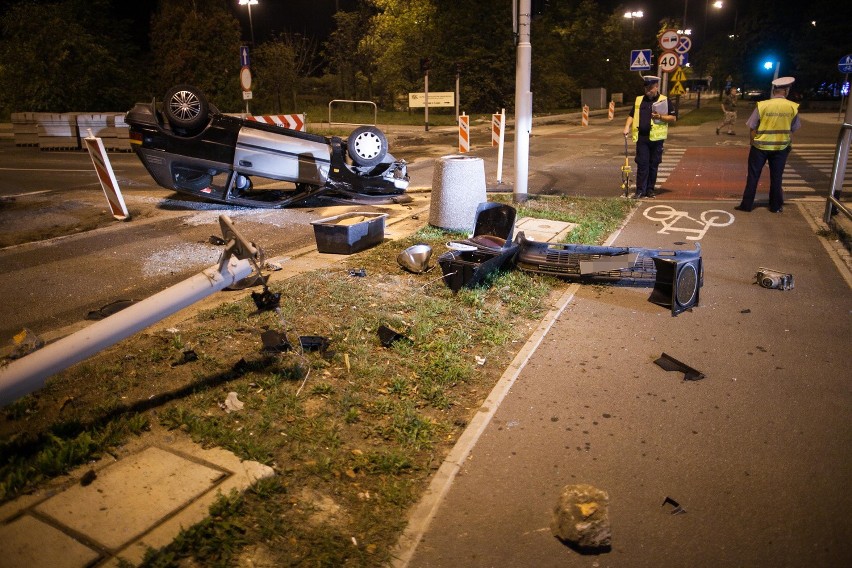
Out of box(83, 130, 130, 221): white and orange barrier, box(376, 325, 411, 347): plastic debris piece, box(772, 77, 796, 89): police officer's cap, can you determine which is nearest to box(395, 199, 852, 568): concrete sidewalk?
box(376, 325, 411, 347): plastic debris piece

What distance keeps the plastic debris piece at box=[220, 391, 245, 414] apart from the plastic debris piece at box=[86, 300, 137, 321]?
220cm

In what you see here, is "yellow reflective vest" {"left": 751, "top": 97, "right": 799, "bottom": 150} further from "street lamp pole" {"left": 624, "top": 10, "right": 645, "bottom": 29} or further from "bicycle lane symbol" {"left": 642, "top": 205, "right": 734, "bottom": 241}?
"street lamp pole" {"left": 624, "top": 10, "right": 645, "bottom": 29}

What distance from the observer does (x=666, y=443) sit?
3.90 meters

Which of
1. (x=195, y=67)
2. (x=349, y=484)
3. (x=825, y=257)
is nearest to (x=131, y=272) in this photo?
(x=349, y=484)

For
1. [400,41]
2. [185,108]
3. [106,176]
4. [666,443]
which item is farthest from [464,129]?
[400,41]

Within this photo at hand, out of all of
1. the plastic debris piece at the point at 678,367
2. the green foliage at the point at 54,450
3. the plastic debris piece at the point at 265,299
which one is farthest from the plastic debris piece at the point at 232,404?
the plastic debris piece at the point at 678,367

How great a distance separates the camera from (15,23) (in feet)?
85.0

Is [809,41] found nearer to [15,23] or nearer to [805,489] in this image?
[15,23]

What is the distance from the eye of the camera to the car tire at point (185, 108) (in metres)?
9.51

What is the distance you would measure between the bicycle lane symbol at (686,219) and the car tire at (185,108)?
720 cm

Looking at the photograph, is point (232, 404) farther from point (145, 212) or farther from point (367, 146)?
point (145, 212)

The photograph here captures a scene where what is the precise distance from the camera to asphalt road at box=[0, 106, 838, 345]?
6.70 m

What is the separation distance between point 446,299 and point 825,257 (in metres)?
5.09

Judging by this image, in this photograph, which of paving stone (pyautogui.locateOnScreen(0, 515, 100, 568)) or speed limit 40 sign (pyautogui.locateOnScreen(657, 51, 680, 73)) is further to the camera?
speed limit 40 sign (pyautogui.locateOnScreen(657, 51, 680, 73))
